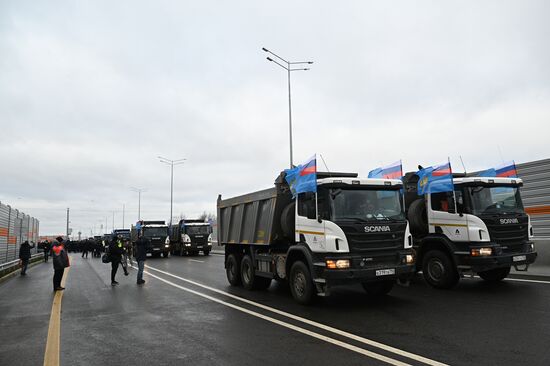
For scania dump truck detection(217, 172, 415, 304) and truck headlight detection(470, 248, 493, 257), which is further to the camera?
truck headlight detection(470, 248, 493, 257)

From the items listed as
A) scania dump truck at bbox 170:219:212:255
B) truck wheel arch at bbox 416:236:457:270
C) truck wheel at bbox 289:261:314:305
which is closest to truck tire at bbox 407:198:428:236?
truck wheel arch at bbox 416:236:457:270

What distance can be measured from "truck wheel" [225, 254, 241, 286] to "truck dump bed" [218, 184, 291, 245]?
0.52 meters

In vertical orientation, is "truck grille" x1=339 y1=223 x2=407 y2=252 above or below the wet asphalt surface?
above

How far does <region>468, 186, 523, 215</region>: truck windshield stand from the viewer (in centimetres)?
952

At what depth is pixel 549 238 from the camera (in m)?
12.3

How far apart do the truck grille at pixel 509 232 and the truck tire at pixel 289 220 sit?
14.7 ft

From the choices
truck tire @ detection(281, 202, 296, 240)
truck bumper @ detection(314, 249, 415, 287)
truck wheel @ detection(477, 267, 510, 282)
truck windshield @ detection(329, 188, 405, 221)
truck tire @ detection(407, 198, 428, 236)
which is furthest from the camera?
truck tire @ detection(407, 198, 428, 236)

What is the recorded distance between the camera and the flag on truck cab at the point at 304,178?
8086 mm

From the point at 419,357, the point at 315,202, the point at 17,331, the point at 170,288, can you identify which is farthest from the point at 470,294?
the point at 17,331

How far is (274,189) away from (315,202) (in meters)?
1.99

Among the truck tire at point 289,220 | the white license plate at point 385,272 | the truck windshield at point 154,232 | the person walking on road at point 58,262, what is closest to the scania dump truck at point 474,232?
the white license plate at point 385,272

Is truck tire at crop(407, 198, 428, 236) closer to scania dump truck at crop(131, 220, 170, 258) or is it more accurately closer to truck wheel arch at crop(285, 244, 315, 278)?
truck wheel arch at crop(285, 244, 315, 278)

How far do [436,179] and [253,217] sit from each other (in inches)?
192

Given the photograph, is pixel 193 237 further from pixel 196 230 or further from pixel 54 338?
pixel 54 338
